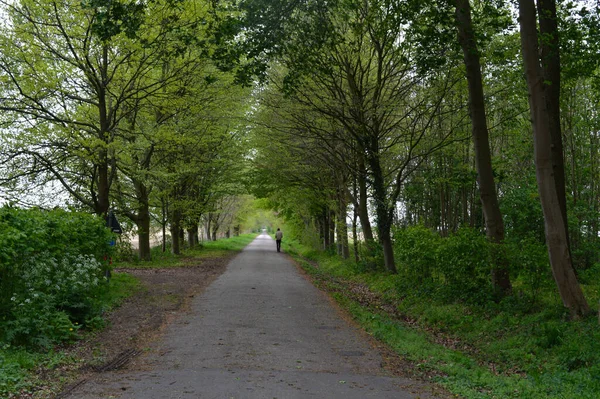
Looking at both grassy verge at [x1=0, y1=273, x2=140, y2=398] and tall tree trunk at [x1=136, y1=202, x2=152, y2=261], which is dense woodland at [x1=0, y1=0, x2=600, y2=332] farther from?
grassy verge at [x1=0, y1=273, x2=140, y2=398]

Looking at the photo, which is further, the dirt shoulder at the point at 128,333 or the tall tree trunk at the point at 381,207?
the tall tree trunk at the point at 381,207

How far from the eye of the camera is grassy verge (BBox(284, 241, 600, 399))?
6.93 meters

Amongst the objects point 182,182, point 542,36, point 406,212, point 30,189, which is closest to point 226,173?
point 182,182

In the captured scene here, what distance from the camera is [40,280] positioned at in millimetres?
8391

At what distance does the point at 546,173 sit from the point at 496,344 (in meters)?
2.98

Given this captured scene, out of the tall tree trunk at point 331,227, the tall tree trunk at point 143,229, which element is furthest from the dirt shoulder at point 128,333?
the tall tree trunk at point 331,227

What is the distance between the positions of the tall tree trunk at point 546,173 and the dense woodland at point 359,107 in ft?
0.09

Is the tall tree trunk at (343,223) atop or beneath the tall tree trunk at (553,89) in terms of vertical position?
beneath

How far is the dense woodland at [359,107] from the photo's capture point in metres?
11.4

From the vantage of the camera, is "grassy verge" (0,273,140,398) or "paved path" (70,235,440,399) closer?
"grassy verge" (0,273,140,398)

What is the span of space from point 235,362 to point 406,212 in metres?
23.2

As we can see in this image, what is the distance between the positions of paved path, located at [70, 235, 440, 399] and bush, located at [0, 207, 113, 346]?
5.42 ft

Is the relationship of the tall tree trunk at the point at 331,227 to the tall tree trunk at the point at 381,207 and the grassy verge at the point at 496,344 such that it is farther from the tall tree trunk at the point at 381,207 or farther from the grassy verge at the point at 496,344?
the grassy verge at the point at 496,344

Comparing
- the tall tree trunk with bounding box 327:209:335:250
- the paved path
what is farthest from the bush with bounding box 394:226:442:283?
the tall tree trunk with bounding box 327:209:335:250
